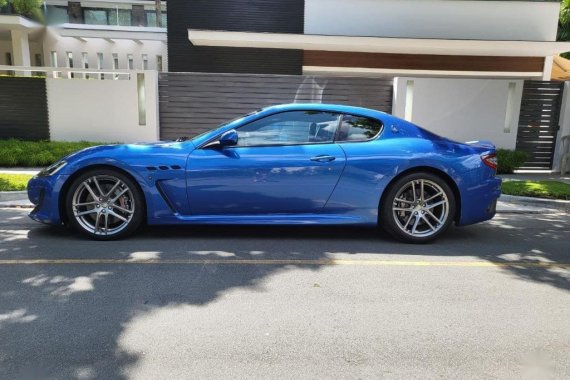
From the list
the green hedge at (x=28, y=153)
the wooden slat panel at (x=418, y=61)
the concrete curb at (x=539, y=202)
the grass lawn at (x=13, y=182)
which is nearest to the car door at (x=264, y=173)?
the grass lawn at (x=13, y=182)

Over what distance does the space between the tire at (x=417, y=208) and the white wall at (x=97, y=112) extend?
7.46 m

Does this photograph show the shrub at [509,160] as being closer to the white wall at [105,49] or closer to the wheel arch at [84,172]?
the wheel arch at [84,172]

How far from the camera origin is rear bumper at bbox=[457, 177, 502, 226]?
518 cm

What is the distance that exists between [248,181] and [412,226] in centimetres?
189

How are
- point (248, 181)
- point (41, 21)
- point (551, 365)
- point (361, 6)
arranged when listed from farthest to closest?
point (41, 21) → point (361, 6) → point (248, 181) → point (551, 365)

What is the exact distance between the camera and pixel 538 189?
8.19m

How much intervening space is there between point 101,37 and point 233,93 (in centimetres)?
1535

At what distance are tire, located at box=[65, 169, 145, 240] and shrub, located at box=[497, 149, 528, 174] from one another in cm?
853

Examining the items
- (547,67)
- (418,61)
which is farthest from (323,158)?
(547,67)

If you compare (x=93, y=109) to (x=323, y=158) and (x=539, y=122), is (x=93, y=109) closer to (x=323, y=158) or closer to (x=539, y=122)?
(x=323, y=158)

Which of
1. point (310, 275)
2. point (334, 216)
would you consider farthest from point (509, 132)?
point (310, 275)

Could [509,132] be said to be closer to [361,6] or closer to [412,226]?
[361,6]

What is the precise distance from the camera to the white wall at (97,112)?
11109 millimetres

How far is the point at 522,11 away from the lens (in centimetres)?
1448
